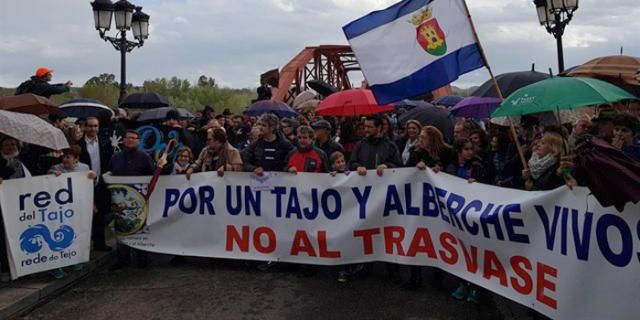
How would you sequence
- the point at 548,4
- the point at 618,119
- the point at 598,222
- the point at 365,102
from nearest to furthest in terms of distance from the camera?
the point at 598,222 → the point at 618,119 → the point at 365,102 → the point at 548,4

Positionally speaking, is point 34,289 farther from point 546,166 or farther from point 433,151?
point 546,166

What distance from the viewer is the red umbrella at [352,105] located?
8648 millimetres

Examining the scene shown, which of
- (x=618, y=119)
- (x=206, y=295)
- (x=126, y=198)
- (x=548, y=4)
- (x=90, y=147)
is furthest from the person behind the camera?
(x=548, y=4)

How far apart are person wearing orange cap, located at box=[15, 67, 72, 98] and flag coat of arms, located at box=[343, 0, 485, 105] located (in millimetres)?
5562

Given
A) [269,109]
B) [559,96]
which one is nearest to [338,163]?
[559,96]

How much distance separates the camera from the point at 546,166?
4.55 metres

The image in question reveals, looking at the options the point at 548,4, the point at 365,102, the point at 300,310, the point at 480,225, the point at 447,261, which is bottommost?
the point at 300,310

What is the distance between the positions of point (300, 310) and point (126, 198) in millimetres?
2659

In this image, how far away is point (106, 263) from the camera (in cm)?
647

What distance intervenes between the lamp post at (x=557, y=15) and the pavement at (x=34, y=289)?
32.0ft

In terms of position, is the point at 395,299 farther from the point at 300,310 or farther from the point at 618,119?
the point at 618,119

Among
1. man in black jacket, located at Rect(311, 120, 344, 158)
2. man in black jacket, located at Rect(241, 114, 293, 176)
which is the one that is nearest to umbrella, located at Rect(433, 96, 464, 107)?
man in black jacket, located at Rect(311, 120, 344, 158)

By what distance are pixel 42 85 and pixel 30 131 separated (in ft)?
13.1

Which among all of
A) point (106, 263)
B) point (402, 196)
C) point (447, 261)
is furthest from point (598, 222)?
point (106, 263)
